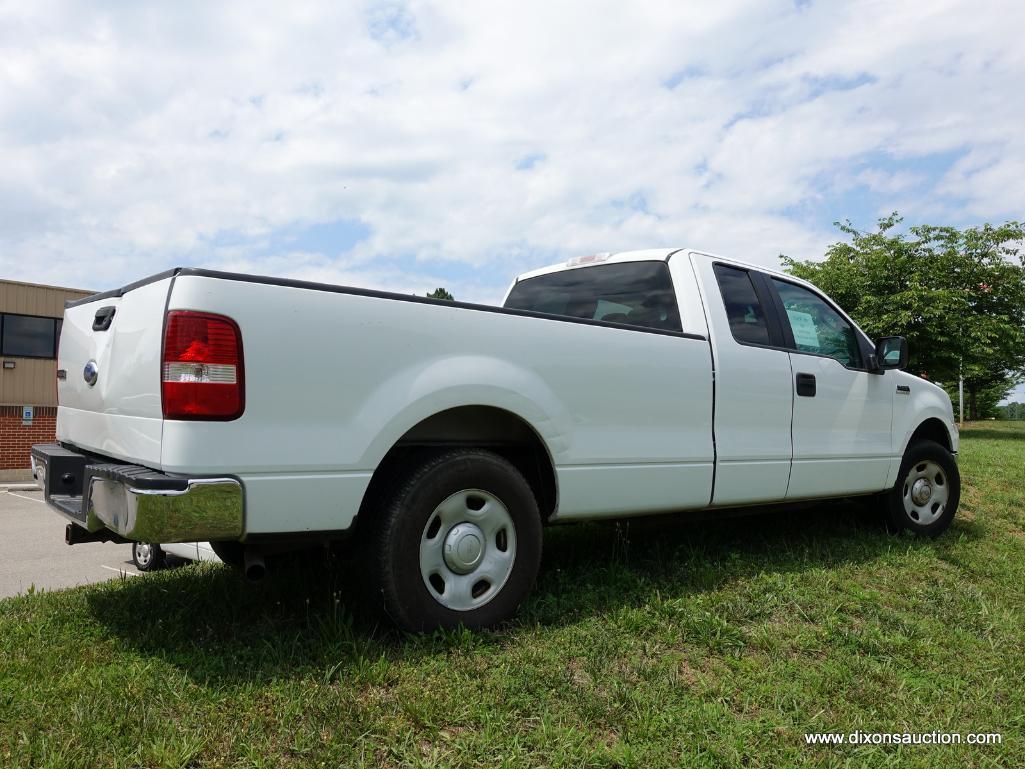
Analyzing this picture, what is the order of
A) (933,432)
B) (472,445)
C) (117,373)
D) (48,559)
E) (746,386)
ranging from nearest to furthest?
(117,373) < (472,445) < (746,386) < (933,432) < (48,559)

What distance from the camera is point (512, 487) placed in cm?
348

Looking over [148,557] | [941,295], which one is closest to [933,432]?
[148,557]

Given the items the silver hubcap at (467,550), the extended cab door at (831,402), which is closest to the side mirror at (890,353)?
the extended cab door at (831,402)

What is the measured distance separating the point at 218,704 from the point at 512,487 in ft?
4.60

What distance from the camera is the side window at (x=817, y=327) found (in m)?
5.24

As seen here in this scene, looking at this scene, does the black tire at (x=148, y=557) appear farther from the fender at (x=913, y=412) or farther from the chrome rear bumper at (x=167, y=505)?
the fender at (x=913, y=412)

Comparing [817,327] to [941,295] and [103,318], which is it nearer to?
[103,318]

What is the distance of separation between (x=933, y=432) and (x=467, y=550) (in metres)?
4.60

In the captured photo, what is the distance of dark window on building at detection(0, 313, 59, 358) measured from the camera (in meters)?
24.4

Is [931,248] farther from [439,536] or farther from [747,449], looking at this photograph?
[439,536]

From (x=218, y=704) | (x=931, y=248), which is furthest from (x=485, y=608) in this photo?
(x=931, y=248)

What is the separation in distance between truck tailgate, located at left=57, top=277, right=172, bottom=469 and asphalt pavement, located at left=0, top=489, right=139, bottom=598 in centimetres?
217

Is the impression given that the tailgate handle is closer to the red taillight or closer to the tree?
the red taillight

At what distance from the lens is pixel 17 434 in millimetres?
24734
